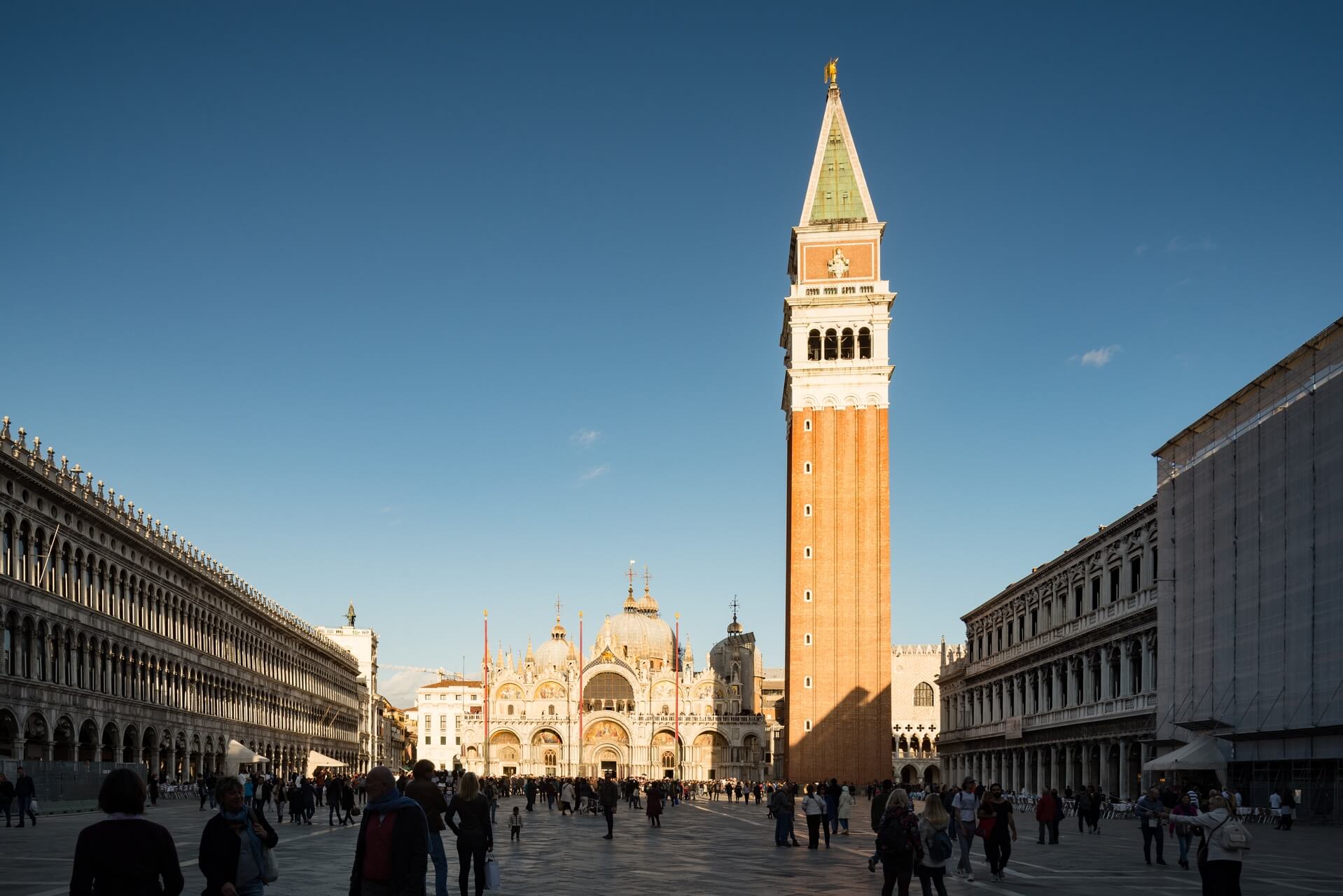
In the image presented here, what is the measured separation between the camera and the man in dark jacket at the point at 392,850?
811 centimetres

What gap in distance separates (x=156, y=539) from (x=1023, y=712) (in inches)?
1576

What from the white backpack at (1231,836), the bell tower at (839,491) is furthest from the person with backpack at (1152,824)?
the bell tower at (839,491)

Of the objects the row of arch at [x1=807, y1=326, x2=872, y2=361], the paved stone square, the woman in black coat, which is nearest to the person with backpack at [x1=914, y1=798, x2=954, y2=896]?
the paved stone square

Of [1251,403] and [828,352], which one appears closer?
[1251,403]

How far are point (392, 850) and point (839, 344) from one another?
232 ft

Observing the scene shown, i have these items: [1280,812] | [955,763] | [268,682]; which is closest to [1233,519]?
[1280,812]

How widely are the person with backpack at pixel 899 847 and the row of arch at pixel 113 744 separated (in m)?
32.0

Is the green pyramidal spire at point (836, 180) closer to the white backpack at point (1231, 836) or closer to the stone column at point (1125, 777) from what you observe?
the stone column at point (1125, 777)

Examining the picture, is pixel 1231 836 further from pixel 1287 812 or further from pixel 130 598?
pixel 130 598

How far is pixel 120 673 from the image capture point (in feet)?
165

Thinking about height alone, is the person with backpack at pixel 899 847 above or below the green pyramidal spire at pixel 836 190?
below

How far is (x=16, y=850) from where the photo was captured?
22562 mm

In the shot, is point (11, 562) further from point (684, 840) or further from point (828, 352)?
point (828, 352)

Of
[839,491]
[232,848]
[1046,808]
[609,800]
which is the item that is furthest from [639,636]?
[232,848]
